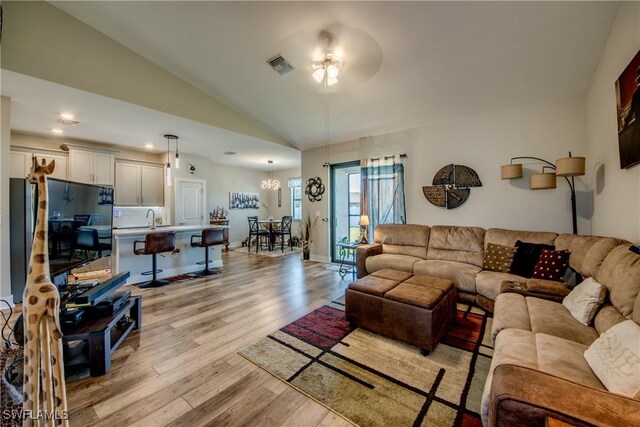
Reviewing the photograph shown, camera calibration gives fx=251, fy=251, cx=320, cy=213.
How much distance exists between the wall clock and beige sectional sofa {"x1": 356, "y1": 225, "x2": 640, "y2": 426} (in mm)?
543

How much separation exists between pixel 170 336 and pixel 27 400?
1696 millimetres

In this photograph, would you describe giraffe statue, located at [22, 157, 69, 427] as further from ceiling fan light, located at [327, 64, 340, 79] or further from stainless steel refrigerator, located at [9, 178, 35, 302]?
ceiling fan light, located at [327, 64, 340, 79]

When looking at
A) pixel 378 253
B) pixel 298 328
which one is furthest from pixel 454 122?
pixel 298 328

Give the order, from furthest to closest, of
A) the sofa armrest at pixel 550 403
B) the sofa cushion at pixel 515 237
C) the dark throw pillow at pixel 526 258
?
the sofa cushion at pixel 515 237
the dark throw pillow at pixel 526 258
the sofa armrest at pixel 550 403

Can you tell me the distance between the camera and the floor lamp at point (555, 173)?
8.87ft

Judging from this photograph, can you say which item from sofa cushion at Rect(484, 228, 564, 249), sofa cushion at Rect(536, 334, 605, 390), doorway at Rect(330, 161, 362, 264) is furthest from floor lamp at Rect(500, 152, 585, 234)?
doorway at Rect(330, 161, 362, 264)

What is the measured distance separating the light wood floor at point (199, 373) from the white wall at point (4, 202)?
5.21ft

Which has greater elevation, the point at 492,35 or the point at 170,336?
the point at 492,35

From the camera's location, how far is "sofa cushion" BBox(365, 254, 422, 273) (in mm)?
3623

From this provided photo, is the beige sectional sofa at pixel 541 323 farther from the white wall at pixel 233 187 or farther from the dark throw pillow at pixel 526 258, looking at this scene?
the white wall at pixel 233 187

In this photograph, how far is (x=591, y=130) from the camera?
304 centimetres

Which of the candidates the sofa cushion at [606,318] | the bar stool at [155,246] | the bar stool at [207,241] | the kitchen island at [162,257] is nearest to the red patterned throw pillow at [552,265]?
the sofa cushion at [606,318]

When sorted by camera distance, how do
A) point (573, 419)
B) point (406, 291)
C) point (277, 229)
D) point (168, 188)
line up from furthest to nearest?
point (277, 229) → point (168, 188) → point (406, 291) → point (573, 419)

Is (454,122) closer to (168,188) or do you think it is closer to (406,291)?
(406,291)
